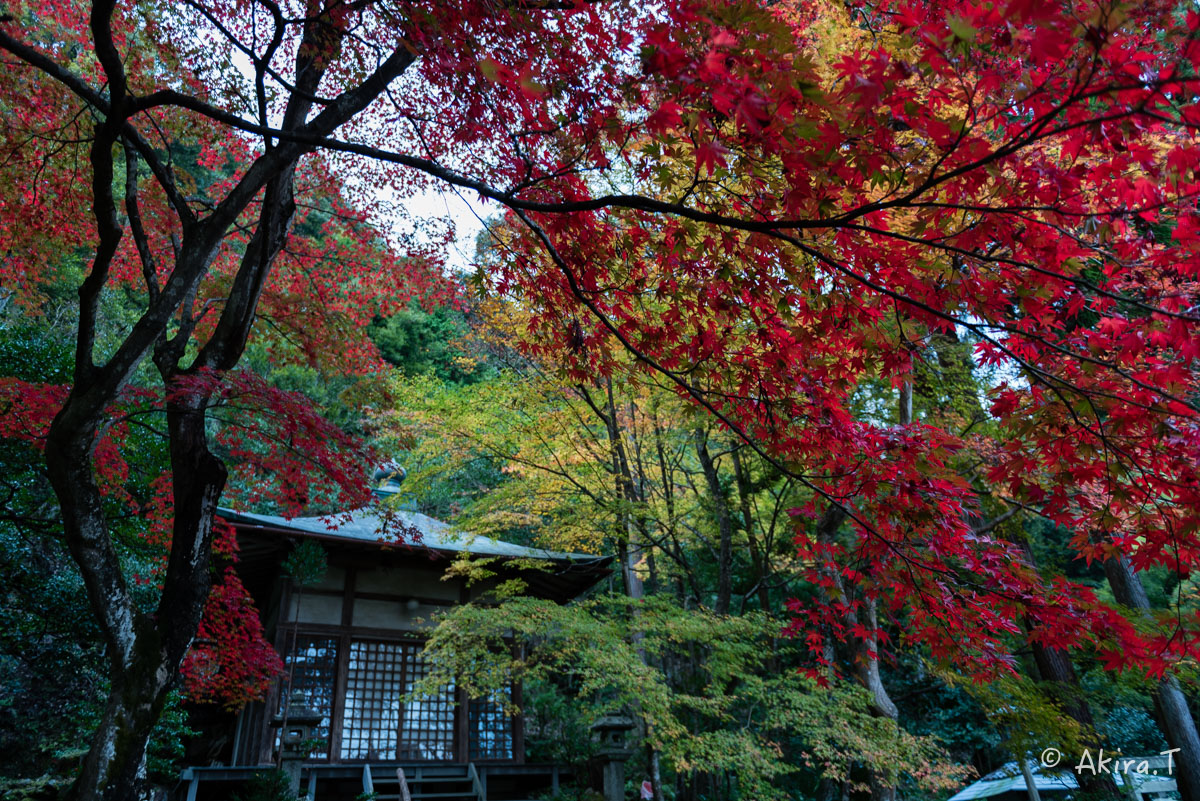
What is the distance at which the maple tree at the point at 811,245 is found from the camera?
78.1 inches

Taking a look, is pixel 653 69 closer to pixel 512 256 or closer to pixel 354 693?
pixel 512 256

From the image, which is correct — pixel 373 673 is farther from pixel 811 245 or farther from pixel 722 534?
pixel 811 245

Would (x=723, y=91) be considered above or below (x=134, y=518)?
below

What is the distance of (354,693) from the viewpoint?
380 inches

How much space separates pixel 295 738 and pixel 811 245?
282 inches

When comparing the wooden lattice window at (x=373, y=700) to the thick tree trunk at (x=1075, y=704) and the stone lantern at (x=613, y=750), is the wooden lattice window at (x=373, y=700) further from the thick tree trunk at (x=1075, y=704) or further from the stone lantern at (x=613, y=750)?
the thick tree trunk at (x=1075, y=704)

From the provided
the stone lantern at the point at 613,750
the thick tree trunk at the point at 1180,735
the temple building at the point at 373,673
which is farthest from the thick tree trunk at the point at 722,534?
the thick tree trunk at the point at 1180,735

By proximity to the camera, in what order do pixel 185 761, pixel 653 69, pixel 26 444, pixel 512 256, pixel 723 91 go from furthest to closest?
pixel 185 761 → pixel 26 444 → pixel 512 256 → pixel 653 69 → pixel 723 91

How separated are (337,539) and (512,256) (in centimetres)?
665

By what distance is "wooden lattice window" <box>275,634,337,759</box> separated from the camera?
30.5 ft

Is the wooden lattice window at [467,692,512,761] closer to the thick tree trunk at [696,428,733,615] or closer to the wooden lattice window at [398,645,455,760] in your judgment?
the wooden lattice window at [398,645,455,760]

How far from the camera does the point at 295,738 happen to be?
274 inches

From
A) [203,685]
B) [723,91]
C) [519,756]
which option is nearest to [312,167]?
[203,685]

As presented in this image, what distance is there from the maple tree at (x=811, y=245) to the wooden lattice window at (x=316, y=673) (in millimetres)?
5659
